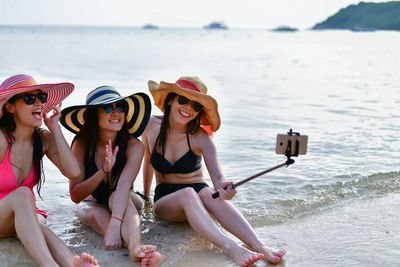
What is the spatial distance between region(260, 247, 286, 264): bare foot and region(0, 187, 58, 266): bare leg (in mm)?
1546

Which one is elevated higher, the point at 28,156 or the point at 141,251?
the point at 28,156

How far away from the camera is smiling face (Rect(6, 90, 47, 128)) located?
11.9 feet

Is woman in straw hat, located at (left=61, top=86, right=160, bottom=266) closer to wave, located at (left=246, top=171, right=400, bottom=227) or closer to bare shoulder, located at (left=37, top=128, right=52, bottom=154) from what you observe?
bare shoulder, located at (left=37, top=128, right=52, bottom=154)

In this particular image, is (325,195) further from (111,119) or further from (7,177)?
(7,177)

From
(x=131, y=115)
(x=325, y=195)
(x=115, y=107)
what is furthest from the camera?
(x=325, y=195)

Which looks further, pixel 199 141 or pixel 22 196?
pixel 199 141

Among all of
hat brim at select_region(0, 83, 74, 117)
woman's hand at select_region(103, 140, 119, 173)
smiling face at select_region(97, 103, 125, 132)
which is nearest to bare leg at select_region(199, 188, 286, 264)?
woman's hand at select_region(103, 140, 119, 173)

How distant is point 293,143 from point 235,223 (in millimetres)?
860

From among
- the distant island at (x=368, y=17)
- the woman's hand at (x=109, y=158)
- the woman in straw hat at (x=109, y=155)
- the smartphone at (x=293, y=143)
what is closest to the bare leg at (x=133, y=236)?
the woman in straw hat at (x=109, y=155)

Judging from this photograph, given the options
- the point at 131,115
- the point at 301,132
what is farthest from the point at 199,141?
the point at 301,132

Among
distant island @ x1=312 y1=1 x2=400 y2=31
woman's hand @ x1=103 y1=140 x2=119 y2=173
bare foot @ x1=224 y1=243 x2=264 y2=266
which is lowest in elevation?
bare foot @ x1=224 y1=243 x2=264 y2=266

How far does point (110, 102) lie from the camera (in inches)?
155

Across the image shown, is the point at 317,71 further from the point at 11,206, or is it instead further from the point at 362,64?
the point at 11,206

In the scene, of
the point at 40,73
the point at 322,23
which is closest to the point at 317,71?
the point at 40,73
